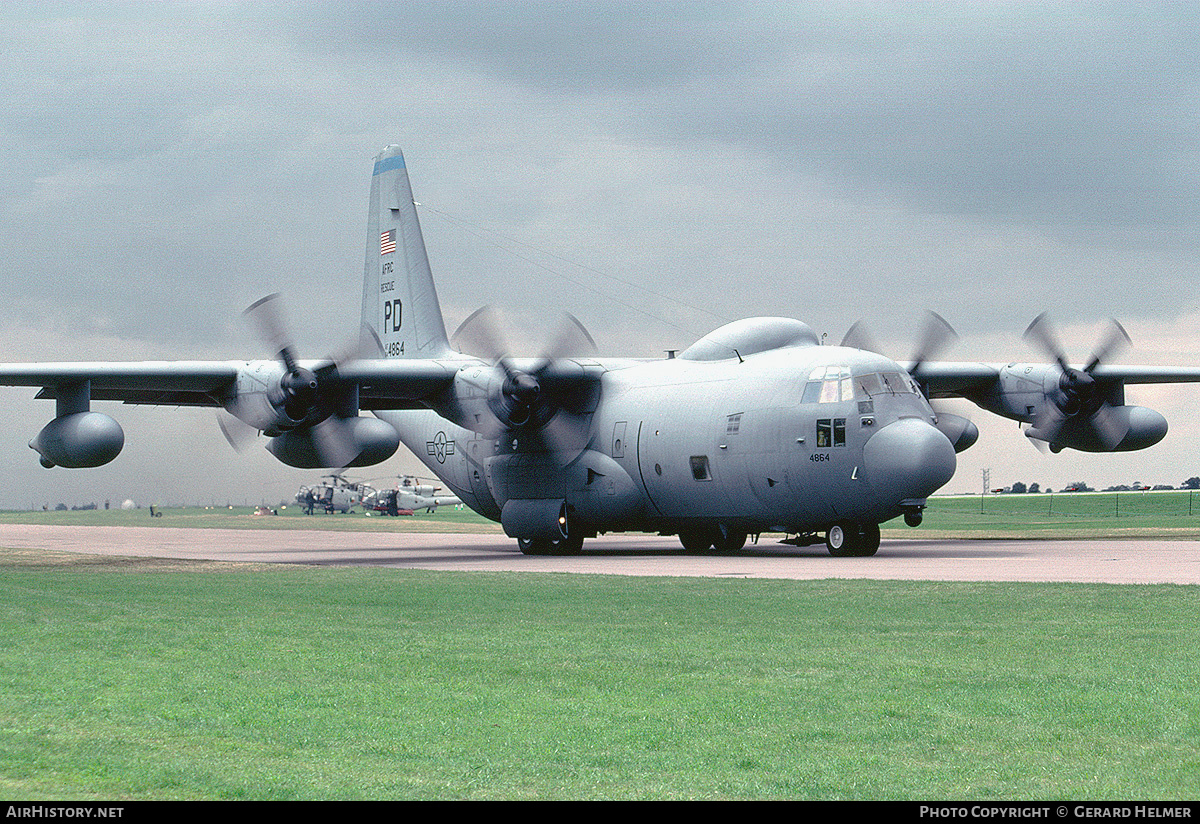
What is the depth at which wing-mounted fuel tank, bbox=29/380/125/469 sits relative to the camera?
29.3 meters

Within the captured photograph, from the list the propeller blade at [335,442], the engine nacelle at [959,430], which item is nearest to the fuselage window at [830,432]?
the engine nacelle at [959,430]

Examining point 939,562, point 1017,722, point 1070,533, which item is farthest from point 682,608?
point 1070,533

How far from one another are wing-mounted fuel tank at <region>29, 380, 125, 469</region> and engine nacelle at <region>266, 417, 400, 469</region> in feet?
13.1

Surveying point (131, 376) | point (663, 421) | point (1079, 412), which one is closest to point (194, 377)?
point (131, 376)

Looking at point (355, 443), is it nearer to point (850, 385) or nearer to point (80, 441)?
point (80, 441)

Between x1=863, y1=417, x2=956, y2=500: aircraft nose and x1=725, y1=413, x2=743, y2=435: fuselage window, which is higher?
x1=725, y1=413, x2=743, y2=435: fuselage window

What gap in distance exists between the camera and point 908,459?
1078 inches

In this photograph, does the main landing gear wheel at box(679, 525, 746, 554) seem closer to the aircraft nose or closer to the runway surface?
the runway surface

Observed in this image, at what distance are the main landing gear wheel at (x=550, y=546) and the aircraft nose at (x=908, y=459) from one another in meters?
10.0

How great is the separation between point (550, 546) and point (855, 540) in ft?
30.5

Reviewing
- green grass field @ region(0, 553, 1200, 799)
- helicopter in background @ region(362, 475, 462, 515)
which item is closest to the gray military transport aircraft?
green grass field @ region(0, 553, 1200, 799)

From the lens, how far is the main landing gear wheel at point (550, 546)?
35.2m
